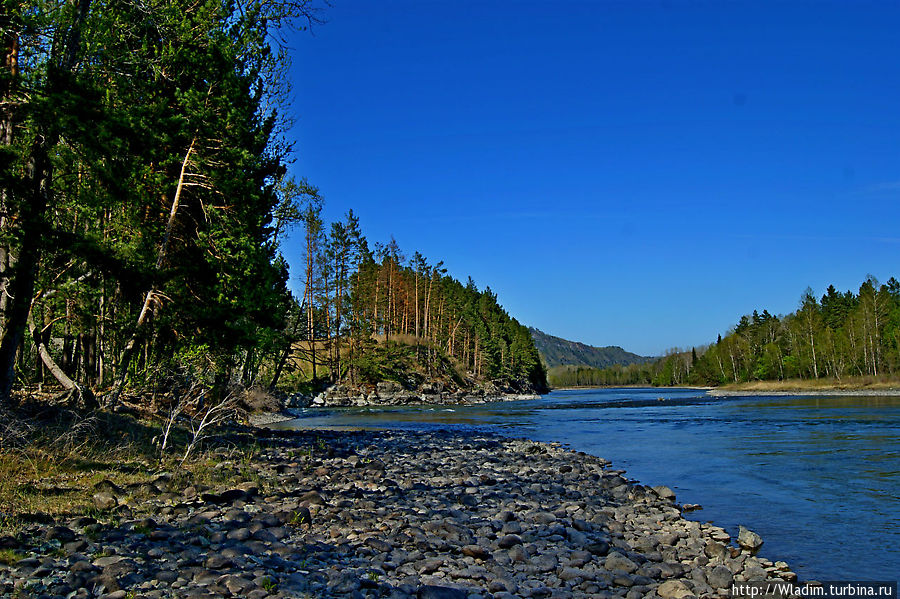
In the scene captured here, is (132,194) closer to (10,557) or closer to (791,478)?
(10,557)

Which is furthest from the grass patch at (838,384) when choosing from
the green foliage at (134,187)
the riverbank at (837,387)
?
the green foliage at (134,187)

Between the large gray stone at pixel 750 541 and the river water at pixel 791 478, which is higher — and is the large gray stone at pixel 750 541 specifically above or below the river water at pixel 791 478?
above

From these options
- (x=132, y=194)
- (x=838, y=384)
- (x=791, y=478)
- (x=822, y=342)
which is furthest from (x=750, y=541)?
(x=822, y=342)

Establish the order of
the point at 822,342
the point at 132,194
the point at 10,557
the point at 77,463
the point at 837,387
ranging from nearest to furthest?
1. the point at 10,557
2. the point at 77,463
3. the point at 132,194
4. the point at 837,387
5. the point at 822,342

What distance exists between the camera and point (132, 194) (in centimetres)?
1370

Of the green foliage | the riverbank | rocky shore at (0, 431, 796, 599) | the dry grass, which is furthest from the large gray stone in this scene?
the riverbank

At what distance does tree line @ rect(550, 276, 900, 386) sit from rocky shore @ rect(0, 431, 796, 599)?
8914 centimetres

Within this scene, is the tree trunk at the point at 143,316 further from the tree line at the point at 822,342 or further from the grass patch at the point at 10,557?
the tree line at the point at 822,342

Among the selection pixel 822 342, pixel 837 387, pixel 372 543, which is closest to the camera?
pixel 372 543

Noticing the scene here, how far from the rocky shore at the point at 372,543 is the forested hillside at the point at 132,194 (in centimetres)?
507

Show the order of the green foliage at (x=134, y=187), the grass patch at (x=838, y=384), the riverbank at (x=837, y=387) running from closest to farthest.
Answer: the green foliage at (x=134, y=187), the riverbank at (x=837, y=387), the grass patch at (x=838, y=384)

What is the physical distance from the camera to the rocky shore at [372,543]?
599 centimetres

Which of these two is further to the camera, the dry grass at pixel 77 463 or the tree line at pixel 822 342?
the tree line at pixel 822 342

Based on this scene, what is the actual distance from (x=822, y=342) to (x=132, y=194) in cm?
10570
